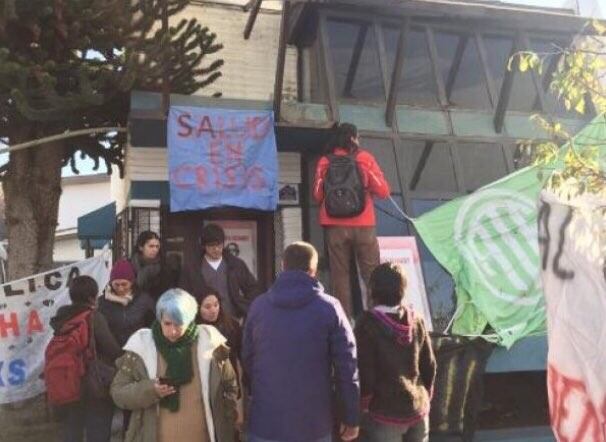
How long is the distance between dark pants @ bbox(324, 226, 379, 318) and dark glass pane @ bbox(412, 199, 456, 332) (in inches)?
40.4

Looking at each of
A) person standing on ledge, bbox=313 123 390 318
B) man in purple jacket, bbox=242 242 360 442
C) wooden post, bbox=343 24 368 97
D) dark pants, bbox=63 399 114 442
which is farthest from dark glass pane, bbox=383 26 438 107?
dark pants, bbox=63 399 114 442

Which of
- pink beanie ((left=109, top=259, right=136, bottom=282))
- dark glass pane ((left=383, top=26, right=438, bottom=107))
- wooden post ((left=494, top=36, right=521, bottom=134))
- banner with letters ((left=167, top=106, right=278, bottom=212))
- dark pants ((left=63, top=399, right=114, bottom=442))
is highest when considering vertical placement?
dark glass pane ((left=383, top=26, right=438, bottom=107))

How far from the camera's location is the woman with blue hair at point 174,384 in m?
3.36

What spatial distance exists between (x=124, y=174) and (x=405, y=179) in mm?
4266

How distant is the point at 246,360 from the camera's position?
3582 mm

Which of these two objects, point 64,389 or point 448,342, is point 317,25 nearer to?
point 448,342

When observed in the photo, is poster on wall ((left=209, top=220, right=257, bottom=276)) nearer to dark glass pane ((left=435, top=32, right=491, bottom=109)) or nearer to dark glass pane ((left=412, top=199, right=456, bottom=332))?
dark glass pane ((left=412, top=199, right=456, bottom=332))

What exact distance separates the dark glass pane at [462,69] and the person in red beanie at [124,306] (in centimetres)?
599

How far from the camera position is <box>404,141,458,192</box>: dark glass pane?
8.25 metres

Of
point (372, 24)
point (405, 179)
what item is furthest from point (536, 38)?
point (405, 179)

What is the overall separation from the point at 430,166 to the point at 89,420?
18.4ft

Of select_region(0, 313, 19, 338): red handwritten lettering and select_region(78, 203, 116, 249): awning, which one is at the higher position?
select_region(78, 203, 116, 249): awning

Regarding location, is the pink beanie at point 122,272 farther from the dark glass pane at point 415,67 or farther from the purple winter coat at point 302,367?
the dark glass pane at point 415,67

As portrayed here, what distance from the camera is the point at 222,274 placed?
17.1 ft
